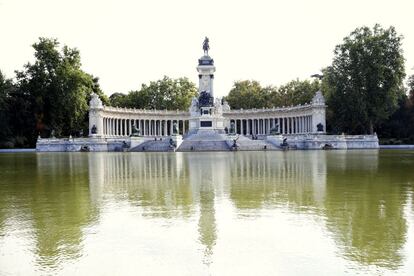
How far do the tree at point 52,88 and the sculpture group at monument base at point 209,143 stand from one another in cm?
907

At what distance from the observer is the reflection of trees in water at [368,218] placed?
8195mm

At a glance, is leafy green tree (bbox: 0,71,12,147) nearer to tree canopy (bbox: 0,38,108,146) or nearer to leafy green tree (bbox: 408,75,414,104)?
tree canopy (bbox: 0,38,108,146)

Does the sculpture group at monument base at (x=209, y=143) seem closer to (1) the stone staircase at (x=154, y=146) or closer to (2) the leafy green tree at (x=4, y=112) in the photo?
(1) the stone staircase at (x=154, y=146)

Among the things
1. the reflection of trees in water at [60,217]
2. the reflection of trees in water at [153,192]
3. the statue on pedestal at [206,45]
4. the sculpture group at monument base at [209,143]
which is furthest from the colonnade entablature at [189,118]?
the reflection of trees in water at [60,217]

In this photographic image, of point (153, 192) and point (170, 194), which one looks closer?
point (170, 194)

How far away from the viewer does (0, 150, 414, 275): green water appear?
7.59 m

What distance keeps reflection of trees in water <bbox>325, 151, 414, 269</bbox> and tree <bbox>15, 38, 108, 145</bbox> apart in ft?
211

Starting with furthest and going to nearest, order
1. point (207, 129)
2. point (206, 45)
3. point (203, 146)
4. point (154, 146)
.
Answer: point (206, 45) → point (207, 129) → point (154, 146) → point (203, 146)

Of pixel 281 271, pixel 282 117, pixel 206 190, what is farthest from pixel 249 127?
pixel 281 271

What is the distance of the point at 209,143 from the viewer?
62188 millimetres

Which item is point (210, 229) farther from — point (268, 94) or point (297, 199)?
point (268, 94)

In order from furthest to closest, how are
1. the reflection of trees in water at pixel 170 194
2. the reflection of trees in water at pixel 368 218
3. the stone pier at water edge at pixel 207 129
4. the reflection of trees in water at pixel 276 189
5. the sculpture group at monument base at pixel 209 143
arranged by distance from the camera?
the stone pier at water edge at pixel 207 129 < the sculpture group at monument base at pixel 209 143 < the reflection of trees in water at pixel 276 189 < the reflection of trees in water at pixel 170 194 < the reflection of trees in water at pixel 368 218

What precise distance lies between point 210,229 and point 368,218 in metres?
3.67

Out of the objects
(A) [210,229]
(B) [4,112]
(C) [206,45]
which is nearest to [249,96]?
(C) [206,45]
